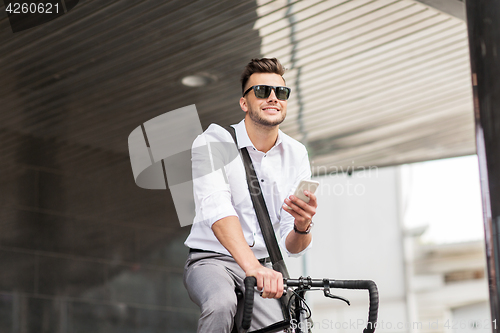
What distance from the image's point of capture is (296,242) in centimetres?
342

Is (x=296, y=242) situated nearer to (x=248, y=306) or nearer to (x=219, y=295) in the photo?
(x=219, y=295)

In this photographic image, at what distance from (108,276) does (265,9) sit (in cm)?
637

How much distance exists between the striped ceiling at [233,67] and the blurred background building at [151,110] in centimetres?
2

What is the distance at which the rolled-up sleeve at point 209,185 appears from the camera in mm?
3148

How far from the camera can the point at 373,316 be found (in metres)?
2.63

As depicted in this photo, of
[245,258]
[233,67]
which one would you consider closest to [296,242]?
[245,258]

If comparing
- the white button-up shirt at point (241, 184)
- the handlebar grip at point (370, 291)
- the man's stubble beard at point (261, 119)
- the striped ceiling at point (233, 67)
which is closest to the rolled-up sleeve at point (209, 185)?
the white button-up shirt at point (241, 184)

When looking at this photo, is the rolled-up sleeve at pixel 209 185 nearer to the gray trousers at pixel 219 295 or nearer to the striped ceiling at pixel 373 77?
the gray trousers at pixel 219 295

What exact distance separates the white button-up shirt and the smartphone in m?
0.44

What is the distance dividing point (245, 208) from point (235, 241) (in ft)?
1.71

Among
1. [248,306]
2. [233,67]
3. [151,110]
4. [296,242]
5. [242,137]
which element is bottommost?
[248,306]

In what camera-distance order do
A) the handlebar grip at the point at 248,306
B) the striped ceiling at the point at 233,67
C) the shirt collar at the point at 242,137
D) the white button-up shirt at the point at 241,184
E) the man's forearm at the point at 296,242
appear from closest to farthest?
the handlebar grip at the point at 248,306
the white button-up shirt at the point at 241,184
the man's forearm at the point at 296,242
the shirt collar at the point at 242,137
the striped ceiling at the point at 233,67

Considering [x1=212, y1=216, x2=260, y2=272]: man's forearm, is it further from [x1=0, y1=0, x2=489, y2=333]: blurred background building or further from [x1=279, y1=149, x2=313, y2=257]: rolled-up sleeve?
[x1=0, y1=0, x2=489, y2=333]: blurred background building

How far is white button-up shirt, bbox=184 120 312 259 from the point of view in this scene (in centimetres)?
327
